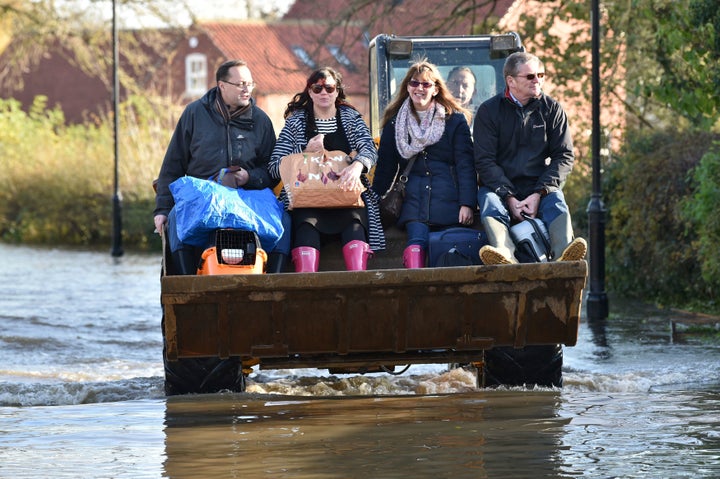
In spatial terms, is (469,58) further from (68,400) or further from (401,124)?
(68,400)

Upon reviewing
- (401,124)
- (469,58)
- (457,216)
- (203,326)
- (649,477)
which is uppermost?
(469,58)

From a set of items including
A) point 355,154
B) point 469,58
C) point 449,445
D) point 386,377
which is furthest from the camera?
point 469,58

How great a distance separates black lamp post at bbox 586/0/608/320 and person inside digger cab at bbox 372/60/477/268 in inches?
234

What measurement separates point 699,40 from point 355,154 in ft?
20.2

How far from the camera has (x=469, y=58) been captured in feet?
42.7

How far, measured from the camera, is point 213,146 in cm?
930

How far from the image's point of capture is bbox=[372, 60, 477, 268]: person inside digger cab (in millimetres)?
9242

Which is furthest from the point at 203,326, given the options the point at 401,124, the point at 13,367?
the point at 13,367

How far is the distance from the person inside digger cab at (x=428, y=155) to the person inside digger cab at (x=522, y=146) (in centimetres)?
16

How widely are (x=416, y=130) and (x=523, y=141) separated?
71 cm

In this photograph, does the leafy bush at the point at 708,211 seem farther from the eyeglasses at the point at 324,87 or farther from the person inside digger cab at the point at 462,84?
the eyeglasses at the point at 324,87

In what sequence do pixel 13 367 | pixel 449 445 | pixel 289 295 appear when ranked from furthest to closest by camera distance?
pixel 13 367, pixel 289 295, pixel 449 445

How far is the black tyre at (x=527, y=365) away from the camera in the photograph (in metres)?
9.15

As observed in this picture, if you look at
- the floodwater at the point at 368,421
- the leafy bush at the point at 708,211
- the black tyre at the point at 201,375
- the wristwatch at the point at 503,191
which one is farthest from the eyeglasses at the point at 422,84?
the leafy bush at the point at 708,211
